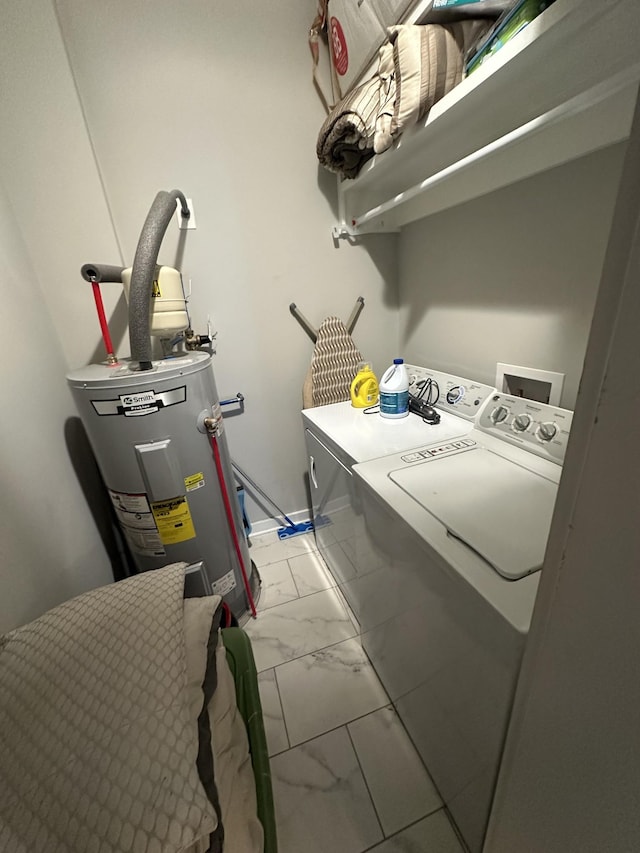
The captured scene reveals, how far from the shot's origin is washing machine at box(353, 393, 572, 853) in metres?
0.62

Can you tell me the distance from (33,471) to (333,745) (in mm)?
1453

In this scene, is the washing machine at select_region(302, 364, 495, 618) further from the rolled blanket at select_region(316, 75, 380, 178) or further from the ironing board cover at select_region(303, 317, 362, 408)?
the rolled blanket at select_region(316, 75, 380, 178)

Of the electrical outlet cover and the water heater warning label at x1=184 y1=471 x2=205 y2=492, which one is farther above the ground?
the electrical outlet cover

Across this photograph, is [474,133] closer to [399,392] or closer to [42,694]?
[399,392]

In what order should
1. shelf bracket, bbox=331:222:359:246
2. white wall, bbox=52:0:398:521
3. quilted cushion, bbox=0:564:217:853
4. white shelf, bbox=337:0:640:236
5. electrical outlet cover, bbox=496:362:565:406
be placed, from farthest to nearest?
shelf bracket, bbox=331:222:359:246 → white wall, bbox=52:0:398:521 → electrical outlet cover, bbox=496:362:565:406 → white shelf, bbox=337:0:640:236 → quilted cushion, bbox=0:564:217:853

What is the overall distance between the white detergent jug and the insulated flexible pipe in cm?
97

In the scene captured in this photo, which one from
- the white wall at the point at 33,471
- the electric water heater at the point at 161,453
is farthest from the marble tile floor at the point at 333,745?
the white wall at the point at 33,471

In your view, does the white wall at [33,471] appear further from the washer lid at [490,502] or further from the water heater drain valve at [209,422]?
the washer lid at [490,502]

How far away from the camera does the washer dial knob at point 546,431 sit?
996mm

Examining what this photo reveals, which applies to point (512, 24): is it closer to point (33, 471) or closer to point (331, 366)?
point (331, 366)

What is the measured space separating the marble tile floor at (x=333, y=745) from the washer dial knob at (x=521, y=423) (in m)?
1.19

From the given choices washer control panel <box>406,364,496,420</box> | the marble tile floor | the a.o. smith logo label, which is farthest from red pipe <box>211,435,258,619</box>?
washer control panel <box>406,364,496,420</box>

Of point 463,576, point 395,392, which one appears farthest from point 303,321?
point 463,576

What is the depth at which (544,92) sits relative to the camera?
0.86 meters
